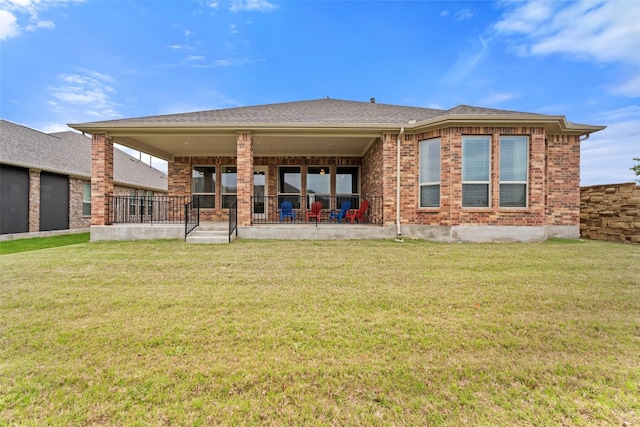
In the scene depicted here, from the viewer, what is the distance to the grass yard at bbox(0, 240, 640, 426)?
183 centimetres

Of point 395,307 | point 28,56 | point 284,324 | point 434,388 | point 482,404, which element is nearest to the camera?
point 482,404

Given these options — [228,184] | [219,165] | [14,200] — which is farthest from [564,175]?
[14,200]

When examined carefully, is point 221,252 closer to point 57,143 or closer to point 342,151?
point 342,151

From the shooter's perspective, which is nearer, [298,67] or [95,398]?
[95,398]

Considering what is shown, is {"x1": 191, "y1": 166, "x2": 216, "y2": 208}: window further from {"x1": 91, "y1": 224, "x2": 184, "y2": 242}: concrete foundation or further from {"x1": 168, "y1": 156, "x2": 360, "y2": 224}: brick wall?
{"x1": 91, "y1": 224, "x2": 184, "y2": 242}: concrete foundation

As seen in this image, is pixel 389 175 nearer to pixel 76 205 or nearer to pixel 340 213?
pixel 340 213

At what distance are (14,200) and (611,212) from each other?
20.7 m

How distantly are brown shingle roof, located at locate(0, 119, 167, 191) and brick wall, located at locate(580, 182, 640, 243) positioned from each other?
20.2 metres

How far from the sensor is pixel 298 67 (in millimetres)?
21266

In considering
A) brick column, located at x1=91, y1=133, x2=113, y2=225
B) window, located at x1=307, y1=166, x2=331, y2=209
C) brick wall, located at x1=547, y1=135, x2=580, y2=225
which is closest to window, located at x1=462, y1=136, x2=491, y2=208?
brick wall, located at x1=547, y1=135, x2=580, y2=225

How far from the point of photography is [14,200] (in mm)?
10617

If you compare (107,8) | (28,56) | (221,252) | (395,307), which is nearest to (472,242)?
(395,307)

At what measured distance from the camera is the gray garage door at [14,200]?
10234 millimetres

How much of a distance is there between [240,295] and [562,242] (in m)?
8.82
